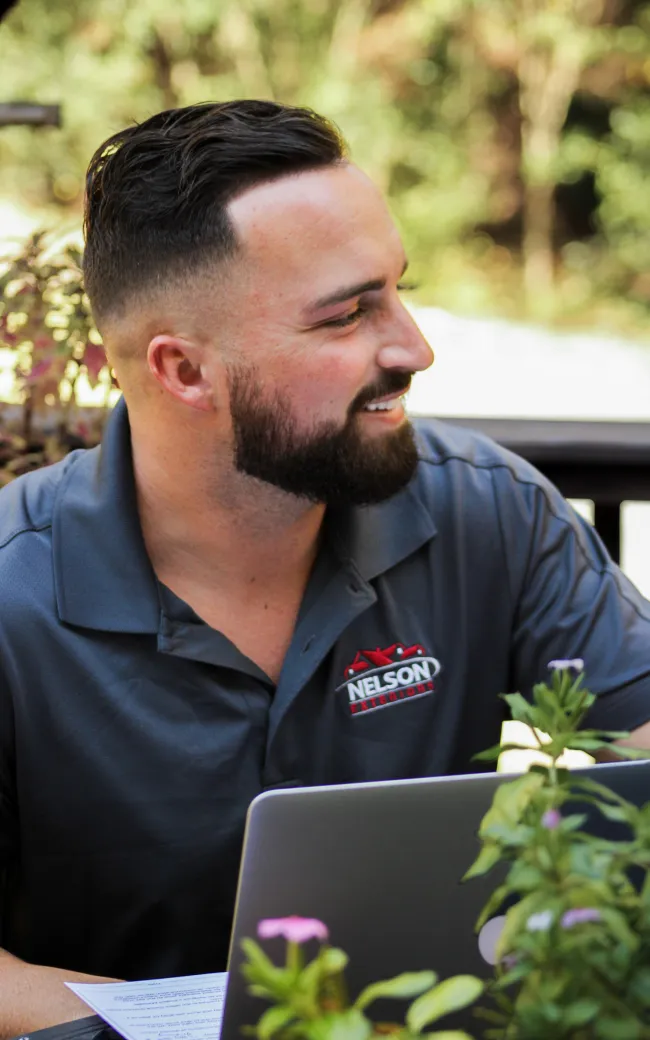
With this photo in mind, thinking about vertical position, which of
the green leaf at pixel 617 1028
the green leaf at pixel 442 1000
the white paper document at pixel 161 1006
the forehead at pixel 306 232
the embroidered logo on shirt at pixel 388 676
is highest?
the forehead at pixel 306 232

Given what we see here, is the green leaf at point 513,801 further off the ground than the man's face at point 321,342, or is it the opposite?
the man's face at point 321,342

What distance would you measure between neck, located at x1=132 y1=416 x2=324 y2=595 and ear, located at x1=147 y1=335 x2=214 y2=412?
0.05 m

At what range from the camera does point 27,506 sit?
1.37m

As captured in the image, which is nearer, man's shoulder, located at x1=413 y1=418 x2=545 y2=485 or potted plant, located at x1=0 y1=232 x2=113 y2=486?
man's shoulder, located at x1=413 y1=418 x2=545 y2=485

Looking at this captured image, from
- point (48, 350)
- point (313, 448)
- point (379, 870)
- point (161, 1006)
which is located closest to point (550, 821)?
point (379, 870)

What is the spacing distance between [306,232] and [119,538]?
0.35m

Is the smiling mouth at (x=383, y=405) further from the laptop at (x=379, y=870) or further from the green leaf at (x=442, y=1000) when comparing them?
the green leaf at (x=442, y=1000)

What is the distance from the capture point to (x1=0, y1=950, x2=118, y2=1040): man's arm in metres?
1.08

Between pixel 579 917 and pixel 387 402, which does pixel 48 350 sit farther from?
pixel 579 917

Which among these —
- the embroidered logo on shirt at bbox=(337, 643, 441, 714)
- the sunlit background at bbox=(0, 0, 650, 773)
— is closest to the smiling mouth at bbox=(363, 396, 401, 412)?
the embroidered logo on shirt at bbox=(337, 643, 441, 714)

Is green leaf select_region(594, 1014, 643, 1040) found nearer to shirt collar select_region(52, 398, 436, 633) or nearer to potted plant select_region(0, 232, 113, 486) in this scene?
shirt collar select_region(52, 398, 436, 633)

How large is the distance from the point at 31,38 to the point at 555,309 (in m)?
3.62

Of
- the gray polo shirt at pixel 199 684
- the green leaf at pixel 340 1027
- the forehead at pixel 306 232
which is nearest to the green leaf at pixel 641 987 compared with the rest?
the green leaf at pixel 340 1027

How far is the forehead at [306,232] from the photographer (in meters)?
1.31
